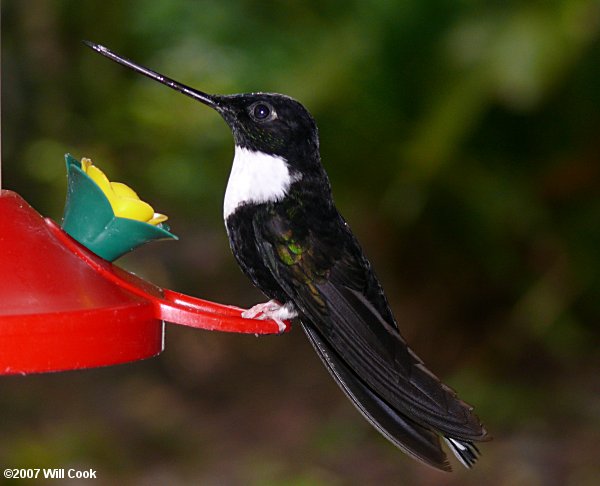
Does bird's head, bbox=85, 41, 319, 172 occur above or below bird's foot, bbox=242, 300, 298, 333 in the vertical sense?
above

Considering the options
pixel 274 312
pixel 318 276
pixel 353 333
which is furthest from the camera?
pixel 274 312

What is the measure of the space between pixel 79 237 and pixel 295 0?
385 centimetres

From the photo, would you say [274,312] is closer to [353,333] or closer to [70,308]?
[353,333]

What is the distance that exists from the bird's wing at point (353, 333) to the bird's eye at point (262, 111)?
0.25m

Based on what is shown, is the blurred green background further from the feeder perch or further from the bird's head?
the feeder perch

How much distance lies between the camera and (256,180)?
2.42 meters

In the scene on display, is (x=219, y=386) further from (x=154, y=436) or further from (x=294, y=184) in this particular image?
(x=294, y=184)

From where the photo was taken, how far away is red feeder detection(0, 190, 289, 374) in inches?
73.2

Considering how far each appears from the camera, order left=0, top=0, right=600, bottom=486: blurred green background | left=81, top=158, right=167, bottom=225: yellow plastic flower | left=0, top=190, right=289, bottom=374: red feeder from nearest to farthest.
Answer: left=0, top=190, right=289, bottom=374: red feeder < left=81, top=158, right=167, bottom=225: yellow plastic flower < left=0, top=0, right=600, bottom=486: blurred green background

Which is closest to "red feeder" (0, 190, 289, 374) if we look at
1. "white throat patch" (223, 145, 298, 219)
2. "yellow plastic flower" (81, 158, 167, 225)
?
"yellow plastic flower" (81, 158, 167, 225)

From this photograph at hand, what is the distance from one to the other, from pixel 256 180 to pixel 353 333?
49cm

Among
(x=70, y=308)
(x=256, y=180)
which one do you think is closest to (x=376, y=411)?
(x=256, y=180)

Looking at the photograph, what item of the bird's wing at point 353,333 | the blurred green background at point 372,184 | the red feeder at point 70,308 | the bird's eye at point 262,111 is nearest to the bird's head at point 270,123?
the bird's eye at point 262,111

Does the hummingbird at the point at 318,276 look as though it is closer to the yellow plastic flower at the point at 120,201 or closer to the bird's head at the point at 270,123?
the bird's head at the point at 270,123
